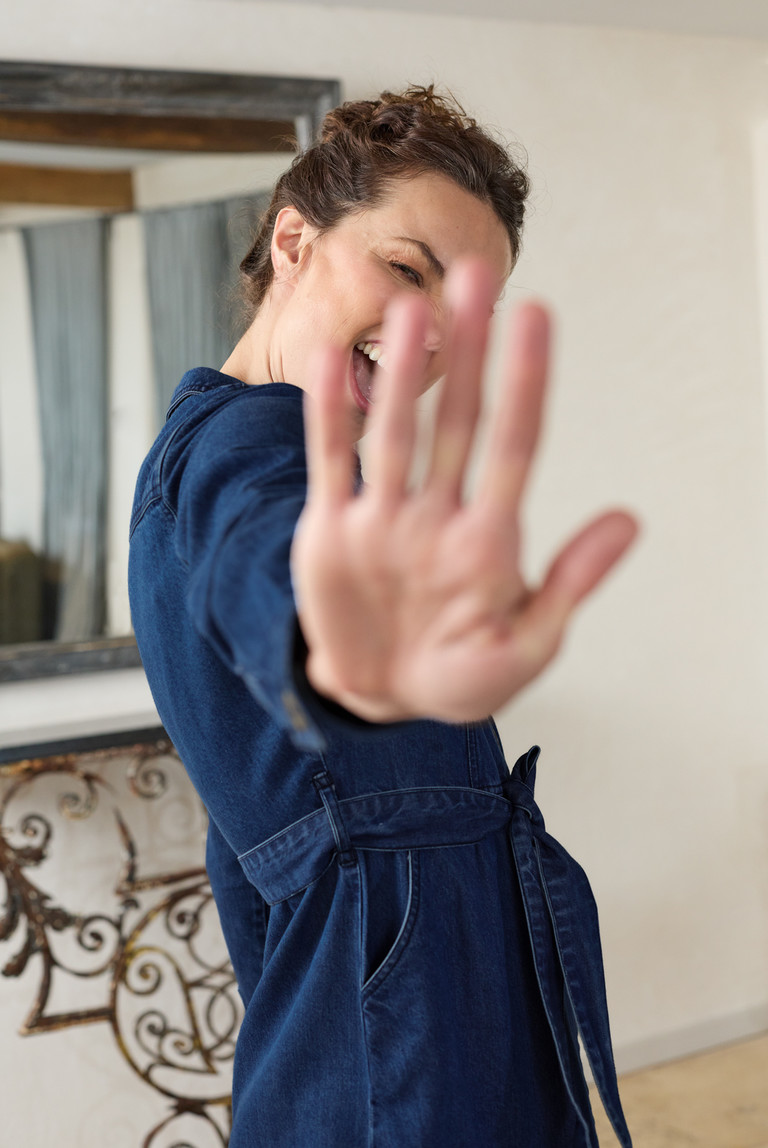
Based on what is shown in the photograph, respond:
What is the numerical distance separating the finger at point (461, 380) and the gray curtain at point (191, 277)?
1.64 metres

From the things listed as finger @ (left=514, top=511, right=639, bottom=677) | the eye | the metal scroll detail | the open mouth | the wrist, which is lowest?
the metal scroll detail

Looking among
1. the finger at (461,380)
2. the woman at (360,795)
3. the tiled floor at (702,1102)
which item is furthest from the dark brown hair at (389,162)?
the tiled floor at (702,1102)

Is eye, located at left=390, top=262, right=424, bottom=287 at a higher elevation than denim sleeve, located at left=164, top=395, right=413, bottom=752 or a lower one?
higher

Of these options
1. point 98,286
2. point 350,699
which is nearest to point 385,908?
point 350,699

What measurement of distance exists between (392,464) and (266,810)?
46cm

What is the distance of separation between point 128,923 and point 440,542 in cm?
180

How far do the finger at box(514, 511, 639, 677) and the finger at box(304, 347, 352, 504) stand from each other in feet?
0.32

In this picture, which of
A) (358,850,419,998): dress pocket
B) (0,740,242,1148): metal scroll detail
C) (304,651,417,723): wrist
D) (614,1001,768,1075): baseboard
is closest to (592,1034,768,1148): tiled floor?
(614,1001,768,1075): baseboard

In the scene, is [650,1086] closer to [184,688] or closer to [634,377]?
[634,377]

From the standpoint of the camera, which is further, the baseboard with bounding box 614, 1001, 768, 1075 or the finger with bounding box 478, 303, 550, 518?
the baseboard with bounding box 614, 1001, 768, 1075

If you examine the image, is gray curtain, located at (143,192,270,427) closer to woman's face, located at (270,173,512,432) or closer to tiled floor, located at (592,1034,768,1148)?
woman's face, located at (270,173,512,432)

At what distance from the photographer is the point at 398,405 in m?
0.39

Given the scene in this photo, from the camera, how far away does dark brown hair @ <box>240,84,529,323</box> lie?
83 cm

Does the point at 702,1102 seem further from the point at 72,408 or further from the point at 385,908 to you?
the point at 72,408
